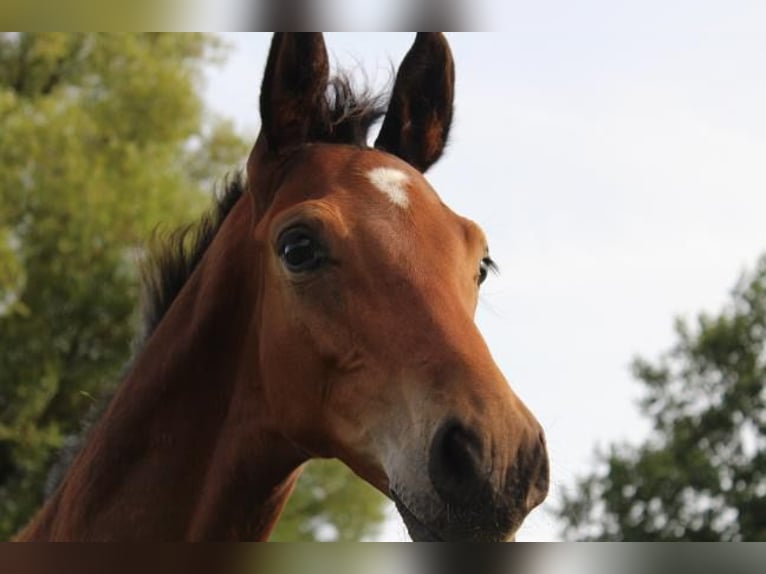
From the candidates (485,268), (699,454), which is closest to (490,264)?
(485,268)

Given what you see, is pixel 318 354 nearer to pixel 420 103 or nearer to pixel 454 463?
pixel 454 463

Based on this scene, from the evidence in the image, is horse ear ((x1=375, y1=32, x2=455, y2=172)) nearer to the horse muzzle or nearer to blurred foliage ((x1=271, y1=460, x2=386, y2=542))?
the horse muzzle

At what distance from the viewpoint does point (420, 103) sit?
86.4 inches

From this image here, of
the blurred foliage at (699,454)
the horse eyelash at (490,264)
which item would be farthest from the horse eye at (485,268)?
the blurred foliage at (699,454)

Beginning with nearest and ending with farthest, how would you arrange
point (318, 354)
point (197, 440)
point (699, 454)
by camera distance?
point (318, 354) → point (197, 440) → point (699, 454)

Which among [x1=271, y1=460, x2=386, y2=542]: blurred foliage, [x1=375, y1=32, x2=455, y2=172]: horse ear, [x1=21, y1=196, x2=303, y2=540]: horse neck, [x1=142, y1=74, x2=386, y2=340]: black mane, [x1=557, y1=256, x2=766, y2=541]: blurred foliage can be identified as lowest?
[x1=271, y1=460, x2=386, y2=542]: blurred foliage

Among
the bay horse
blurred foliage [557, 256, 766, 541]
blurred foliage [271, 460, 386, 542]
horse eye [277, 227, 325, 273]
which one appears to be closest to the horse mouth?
the bay horse

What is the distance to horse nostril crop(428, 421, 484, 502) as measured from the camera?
1.62 m

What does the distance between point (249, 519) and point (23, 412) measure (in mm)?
6315

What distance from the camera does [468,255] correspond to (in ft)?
6.31

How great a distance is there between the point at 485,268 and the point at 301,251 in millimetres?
362

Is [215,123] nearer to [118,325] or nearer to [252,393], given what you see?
[118,325]

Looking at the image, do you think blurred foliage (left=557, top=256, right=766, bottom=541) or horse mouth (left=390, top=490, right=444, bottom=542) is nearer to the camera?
horse mouth (left=390, top=490, right=444, bottom=542)

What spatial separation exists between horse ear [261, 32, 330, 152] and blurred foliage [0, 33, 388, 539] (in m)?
5.17
